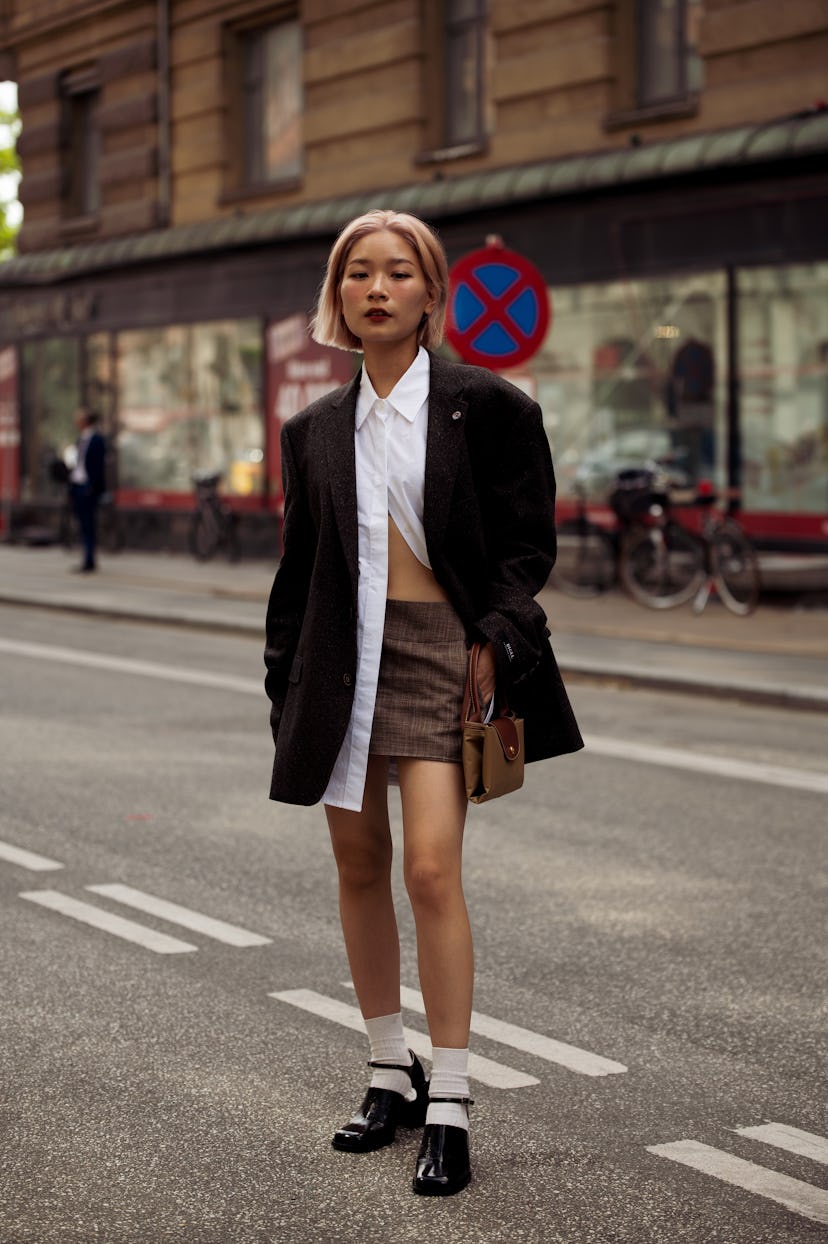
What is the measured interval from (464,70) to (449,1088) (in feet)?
62.9

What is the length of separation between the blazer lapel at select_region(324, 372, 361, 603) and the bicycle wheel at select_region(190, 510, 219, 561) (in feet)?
67.2

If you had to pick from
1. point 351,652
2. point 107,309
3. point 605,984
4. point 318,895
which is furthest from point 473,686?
point 107,309

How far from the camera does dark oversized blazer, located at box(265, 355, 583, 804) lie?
404 centimetres

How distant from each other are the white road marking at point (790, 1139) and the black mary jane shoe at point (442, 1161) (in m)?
0.67

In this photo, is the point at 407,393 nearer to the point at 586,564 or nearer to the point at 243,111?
the point at 586,564

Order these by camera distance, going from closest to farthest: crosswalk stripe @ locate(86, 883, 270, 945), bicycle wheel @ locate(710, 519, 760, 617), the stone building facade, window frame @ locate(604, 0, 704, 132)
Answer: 1. crosswalk stripe @ locate(86, 883, 270, 945)
2. bicycle wheel @ locate(710, 519, 760, 617)
3. the stone building facade
4. window frame @ locate(604, 0, 704, 132)

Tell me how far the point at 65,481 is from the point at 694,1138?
22.0m

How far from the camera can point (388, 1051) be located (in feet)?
14.0

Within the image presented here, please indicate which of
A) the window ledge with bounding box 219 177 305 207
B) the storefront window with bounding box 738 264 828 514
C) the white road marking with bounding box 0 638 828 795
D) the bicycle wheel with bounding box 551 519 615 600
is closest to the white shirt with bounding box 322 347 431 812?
the white road marking with bounding box 0 638 828 795

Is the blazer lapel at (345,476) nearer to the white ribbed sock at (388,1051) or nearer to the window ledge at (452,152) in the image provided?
the white ribbed sock at (388,1051)

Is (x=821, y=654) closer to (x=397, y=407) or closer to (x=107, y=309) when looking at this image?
(x=397, y=407)

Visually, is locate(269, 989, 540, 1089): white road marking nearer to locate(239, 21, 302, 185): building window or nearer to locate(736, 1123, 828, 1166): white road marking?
locate(736, 1123, 828, 1166): white road marking

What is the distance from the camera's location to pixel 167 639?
16.0 meters

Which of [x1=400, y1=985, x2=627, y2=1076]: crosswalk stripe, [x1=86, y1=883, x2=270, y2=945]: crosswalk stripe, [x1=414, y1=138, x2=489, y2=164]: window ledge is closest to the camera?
[x1=400, y1=985, x2=627, y2=1076]: crosswalk stripe
